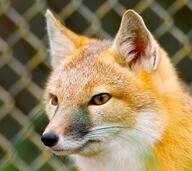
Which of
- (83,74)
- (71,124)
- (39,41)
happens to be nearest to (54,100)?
(83,74)

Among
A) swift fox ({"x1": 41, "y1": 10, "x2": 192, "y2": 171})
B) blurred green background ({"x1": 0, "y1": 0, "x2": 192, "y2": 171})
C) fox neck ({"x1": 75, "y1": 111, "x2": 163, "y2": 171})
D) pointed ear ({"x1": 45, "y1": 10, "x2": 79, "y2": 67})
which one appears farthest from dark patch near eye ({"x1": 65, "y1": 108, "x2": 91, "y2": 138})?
blurred green background ({"x1": 0, "y1": 0, "x2": 192, "y2": 171})

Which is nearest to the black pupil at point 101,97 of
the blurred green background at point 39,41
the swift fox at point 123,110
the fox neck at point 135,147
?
the swift fox at point 123,110

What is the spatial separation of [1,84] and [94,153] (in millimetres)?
3205

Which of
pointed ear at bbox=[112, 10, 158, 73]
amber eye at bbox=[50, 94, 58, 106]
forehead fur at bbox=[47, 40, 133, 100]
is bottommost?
amber eye at bbox=[50, 94, 58, 106]

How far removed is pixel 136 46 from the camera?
4887 mm

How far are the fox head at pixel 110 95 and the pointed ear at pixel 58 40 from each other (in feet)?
0.65

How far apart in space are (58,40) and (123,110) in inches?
28.0

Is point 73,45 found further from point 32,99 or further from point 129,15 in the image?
point 32,99

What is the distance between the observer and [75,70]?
15.8ft

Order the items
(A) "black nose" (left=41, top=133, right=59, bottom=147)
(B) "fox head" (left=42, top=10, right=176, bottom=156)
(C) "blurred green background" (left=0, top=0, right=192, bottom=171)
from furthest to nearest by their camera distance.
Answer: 1. (C) "blurred green background" (left=0, top=0, right=192, bottom=171)
2. (B) "fox head" (left=42, top=10, right=176, bottom=156)
3. (A) "black nose" (left=41, top=133, right=59, bottom=147)

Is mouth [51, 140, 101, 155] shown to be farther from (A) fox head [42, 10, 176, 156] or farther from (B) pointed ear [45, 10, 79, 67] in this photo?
(B) pointed ear [45, 10, 79, 67]

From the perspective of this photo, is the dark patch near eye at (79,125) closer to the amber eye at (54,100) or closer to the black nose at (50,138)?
the black nose at (50,138)

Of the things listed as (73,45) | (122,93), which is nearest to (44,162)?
(73,45)

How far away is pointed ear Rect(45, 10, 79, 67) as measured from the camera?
5.20m
